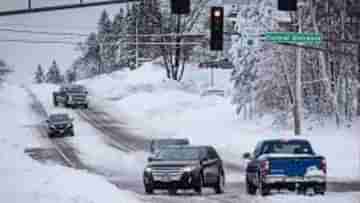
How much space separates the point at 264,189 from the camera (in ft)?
99.3

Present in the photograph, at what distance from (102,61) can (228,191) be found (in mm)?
138670

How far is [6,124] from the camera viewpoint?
82.5 meters

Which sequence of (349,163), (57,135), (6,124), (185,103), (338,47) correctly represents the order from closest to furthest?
1. (349,163)
2. (338,47)
3. (57,135)
4. (6,124)
5. (185,103)

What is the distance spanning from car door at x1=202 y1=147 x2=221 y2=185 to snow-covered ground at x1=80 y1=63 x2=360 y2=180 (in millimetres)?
8800

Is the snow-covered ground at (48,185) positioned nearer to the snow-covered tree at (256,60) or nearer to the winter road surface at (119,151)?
the winter road surface at (119,151)

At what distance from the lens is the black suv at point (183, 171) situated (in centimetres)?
3259

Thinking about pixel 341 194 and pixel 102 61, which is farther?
pixel 102 61

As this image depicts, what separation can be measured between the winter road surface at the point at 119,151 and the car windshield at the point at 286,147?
59.0 inches

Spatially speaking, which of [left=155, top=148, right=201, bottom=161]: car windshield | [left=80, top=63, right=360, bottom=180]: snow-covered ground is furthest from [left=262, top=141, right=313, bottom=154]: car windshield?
[left=80, top=63, right=360, bottom=180]: snow-covered ground

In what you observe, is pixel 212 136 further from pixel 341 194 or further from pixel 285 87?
pixel 341 194

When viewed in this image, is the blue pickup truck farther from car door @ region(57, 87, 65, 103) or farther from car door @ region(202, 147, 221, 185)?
car door @ region(57, 87, 65, 103)

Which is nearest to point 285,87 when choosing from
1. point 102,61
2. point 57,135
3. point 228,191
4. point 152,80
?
point 57,135

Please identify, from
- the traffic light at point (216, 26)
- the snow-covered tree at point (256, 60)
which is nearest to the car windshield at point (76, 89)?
the snow-covered tree at point (256, 60)

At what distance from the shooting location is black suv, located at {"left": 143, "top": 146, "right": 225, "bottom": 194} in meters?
32.6
